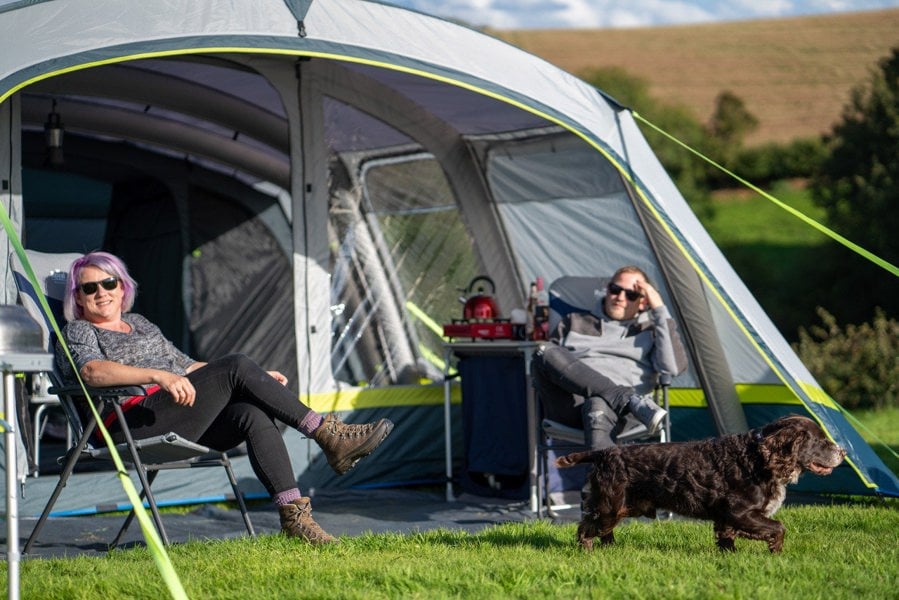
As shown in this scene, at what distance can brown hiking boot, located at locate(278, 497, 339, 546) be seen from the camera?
12.7ft

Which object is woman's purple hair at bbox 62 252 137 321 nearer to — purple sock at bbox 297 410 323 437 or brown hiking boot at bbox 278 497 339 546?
purple sock at bbox 297 410 323 437

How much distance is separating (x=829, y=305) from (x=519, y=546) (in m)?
13.0

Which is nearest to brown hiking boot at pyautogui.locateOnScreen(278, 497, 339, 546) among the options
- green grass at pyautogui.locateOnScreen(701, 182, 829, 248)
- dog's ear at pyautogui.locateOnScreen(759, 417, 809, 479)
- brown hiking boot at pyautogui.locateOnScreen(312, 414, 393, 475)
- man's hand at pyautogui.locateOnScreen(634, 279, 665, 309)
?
brown hiking boot at pyautogui.locateOnScreen(312, 414, 393, 475)

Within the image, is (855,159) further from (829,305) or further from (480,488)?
(480,488)

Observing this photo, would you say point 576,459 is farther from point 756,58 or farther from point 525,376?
point 756,58

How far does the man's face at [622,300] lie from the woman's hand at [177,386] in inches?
73.0

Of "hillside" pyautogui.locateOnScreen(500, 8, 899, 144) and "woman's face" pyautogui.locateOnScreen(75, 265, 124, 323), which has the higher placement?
"hillside" pyautogui.locateOnScreen(500, 8, 899, 144)

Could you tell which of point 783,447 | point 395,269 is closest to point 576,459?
point 783,447

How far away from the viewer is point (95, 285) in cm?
412

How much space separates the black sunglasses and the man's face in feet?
6.43

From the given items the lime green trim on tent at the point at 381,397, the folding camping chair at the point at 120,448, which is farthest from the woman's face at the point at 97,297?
the lime green trim on tent at the point at 381,397

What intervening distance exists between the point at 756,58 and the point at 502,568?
33.1 m

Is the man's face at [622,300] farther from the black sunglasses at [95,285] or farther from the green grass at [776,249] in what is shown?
the green grass at [776,249]

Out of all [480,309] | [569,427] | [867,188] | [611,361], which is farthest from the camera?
[867,188]
